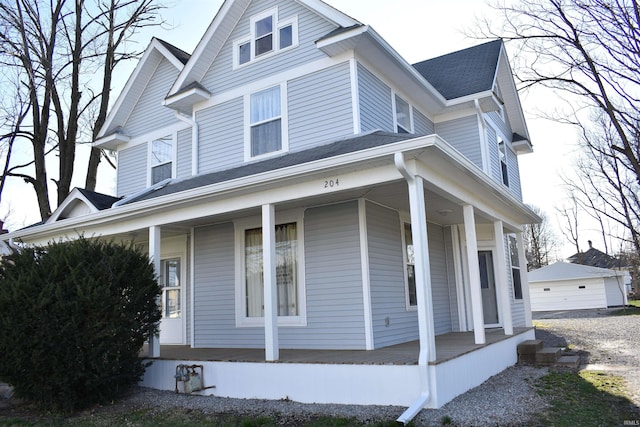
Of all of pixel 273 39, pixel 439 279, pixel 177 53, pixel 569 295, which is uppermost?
pixel 177 53

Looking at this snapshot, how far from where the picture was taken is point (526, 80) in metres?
8.71

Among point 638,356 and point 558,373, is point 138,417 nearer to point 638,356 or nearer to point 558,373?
point 558,373

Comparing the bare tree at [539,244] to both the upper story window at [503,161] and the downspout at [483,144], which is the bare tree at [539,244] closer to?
the upper story window at [503,161]

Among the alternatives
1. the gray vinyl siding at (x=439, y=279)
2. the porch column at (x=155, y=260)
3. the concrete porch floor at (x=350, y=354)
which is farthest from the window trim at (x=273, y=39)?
the concrete porch floor at (x=350, y=354)

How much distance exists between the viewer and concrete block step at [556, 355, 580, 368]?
8984 mm

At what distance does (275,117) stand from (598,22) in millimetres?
5565

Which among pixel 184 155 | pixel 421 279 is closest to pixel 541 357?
pixel 421 279

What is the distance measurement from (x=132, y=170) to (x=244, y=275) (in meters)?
5.22

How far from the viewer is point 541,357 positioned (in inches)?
373

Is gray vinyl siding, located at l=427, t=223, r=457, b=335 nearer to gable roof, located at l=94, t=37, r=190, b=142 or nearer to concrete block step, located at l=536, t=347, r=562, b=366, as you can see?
concrete block step, located at l=536, t=347, r=562, b=366

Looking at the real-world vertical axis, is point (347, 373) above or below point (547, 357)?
above

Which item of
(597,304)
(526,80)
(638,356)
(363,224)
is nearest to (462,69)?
(526,80)

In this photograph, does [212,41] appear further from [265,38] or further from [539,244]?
[539,244]

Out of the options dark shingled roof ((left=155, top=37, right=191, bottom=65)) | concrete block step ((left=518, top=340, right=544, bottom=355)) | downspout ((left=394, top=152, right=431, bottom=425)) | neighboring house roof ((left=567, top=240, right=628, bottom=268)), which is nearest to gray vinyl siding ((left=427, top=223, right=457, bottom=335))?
concrete block step ((left=518, top=340, right=544, bottom=355))
